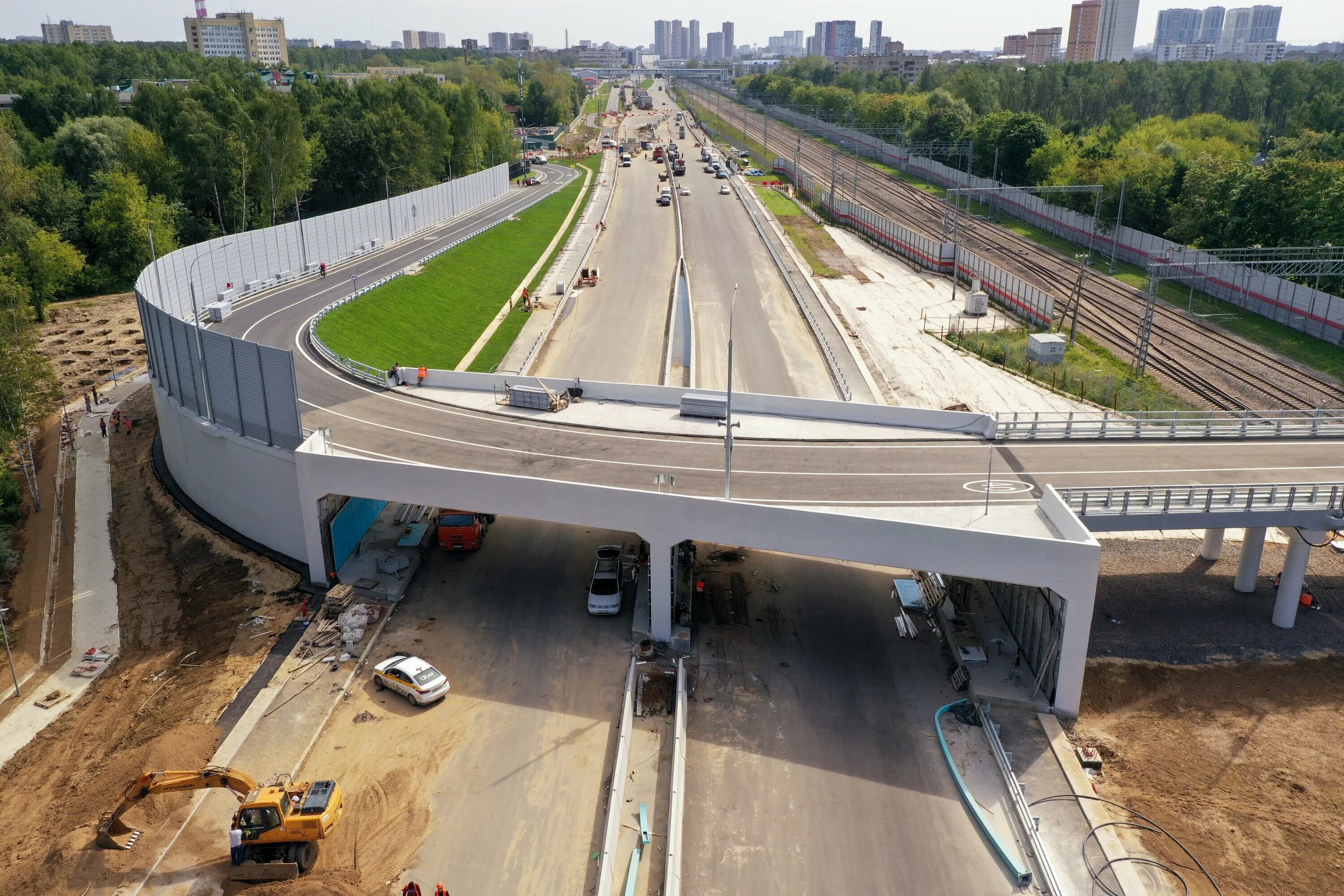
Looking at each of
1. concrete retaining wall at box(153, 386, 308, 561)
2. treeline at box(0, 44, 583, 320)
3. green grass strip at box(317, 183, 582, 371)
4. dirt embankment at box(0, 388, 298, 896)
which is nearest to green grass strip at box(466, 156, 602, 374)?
green grass strip at box(317, 183, 582, 371)

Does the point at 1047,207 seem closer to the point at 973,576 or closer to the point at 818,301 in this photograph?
the point at 818,301

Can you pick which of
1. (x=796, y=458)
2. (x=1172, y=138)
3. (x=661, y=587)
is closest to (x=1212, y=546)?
(x=796, y=458)

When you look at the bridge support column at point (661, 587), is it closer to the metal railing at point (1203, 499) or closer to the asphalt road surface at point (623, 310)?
the metal railing at point (1203, 499)

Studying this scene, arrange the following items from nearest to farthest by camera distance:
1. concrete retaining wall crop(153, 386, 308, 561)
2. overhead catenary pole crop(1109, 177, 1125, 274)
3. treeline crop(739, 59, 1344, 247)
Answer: concrete retaining wall crop(153, 386, 308, 561)
treeline crop(739, 59, 1344, 247)
overhead catenary pole crop(1109, 177, 1125, 274)

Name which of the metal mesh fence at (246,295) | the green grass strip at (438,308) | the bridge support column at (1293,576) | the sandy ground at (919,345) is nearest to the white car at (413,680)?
the metal mesh fence at (246,295)

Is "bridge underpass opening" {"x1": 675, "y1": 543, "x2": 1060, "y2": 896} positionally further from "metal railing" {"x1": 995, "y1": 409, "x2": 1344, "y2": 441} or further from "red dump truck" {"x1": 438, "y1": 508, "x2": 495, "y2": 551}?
"red dump truck" {"x1": 438, "y1": 508, "x2": 495, "y2": 551}

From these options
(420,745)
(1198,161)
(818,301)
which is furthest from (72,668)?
(1198,161)
